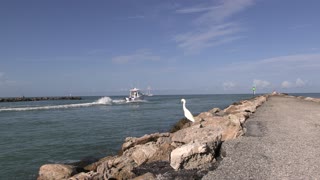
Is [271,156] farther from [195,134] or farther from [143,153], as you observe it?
[143,153]

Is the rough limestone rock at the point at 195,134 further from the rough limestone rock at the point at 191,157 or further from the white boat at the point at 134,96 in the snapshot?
the white boat at the point at 134,96

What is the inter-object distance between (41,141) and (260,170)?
17826 millimetres

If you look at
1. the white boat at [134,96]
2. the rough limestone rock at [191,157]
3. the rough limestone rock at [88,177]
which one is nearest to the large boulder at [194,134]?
the rough limestone rock at [191,157]

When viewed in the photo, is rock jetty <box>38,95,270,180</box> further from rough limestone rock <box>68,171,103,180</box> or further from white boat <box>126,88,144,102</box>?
white boat <box>126,88,144,102</box>

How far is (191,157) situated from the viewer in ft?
32.5

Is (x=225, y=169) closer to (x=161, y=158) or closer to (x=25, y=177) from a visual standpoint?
(x=161, y=158)

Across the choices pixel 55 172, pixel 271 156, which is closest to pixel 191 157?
pixel 271 156

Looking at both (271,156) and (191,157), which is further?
(271,156)

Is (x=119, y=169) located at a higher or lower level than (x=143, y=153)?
lower

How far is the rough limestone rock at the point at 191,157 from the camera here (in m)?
9.85

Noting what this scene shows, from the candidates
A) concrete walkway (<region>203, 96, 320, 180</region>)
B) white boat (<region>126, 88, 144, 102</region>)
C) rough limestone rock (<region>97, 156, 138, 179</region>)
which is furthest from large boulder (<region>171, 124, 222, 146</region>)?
white boat (<region>126, 88, 144, 102</region>)

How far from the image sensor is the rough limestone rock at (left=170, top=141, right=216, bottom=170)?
32.3 ft

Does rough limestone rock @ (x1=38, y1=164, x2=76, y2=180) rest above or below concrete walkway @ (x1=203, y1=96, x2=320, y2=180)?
below

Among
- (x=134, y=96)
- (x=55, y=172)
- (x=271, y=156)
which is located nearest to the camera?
(x=271, y=156)
